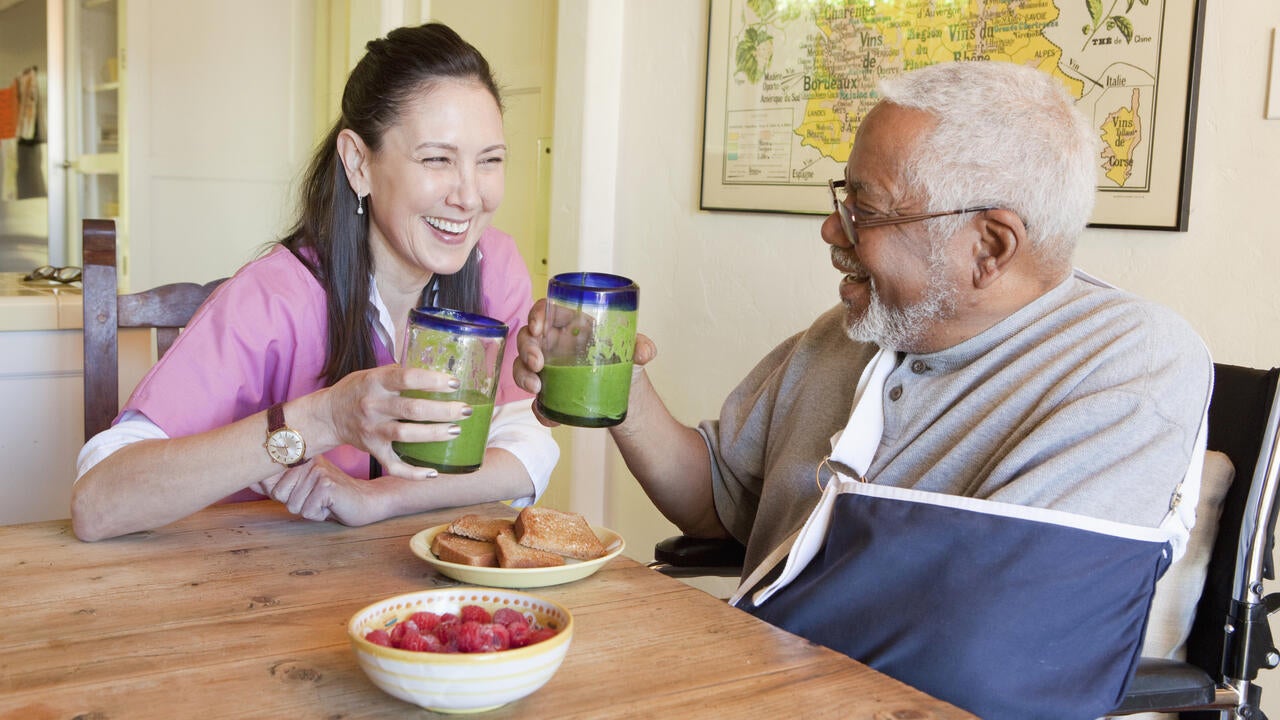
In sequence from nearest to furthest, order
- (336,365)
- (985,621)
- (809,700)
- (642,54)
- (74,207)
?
(809,700), (985,621), (336,365), (642,54), (74,207)

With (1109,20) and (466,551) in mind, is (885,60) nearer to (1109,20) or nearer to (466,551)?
(1109,20)

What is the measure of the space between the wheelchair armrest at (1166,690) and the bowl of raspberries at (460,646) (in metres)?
0.69

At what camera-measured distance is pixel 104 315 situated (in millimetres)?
1950

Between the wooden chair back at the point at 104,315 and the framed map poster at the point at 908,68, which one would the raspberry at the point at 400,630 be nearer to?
the wooden chair back at the point at 104,315

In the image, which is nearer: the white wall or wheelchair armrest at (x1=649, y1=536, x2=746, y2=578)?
wheelchair armrest at (x1=649, y1=536, x2=746, y2=578)

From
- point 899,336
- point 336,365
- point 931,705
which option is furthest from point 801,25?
point 931,705

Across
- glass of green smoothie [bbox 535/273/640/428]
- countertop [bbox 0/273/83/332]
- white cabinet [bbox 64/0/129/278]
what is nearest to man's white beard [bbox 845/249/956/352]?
glass of green smoothie [bbox 535/273/640/428]

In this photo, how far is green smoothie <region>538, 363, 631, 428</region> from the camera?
1306mm

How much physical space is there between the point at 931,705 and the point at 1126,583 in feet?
1.23

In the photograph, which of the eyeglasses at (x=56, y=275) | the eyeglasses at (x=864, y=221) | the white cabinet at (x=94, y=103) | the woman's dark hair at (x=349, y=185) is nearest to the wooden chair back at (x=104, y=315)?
the woman's dark hair at (x=349, y=185)

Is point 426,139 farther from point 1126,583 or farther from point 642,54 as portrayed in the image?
point 642,54

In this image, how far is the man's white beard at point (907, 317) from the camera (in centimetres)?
155

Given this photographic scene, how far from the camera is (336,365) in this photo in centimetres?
176

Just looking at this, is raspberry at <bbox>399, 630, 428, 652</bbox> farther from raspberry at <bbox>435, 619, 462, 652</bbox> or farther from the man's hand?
the man's hand
